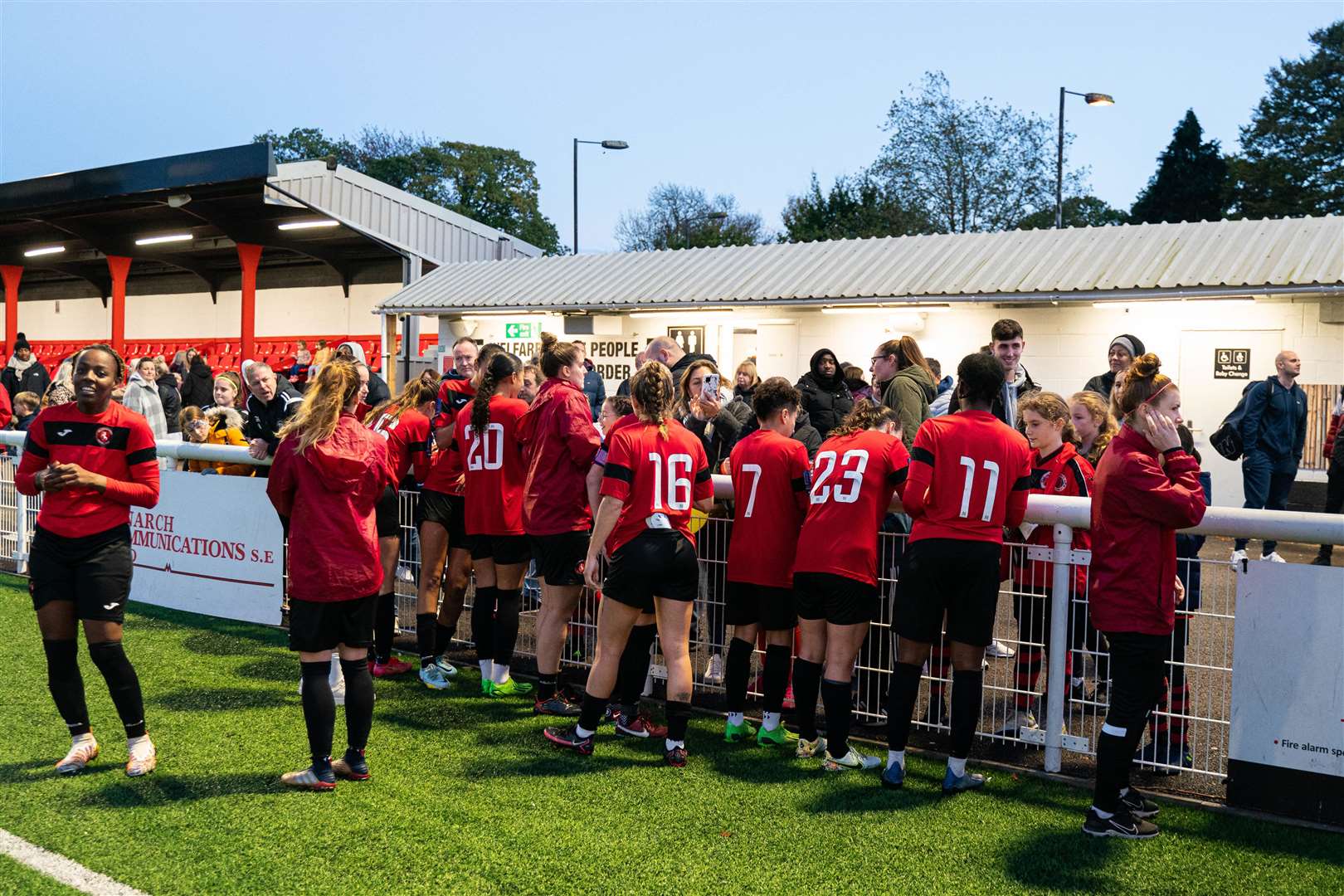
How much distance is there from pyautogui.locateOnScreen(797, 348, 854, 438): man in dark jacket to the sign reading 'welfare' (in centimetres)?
372

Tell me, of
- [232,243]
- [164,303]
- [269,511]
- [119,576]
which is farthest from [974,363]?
[164,303]

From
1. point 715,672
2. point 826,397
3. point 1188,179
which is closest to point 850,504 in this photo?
point 715,672

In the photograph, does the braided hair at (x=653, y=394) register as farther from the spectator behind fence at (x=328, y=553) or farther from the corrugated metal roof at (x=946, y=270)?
the corrugated metal roof at (x=946, y=270)

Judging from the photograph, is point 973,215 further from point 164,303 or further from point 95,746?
point 95,746

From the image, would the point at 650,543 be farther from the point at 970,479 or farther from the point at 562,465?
the point at 970,479

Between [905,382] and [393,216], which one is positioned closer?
[905,382]

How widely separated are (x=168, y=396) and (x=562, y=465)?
9.48m

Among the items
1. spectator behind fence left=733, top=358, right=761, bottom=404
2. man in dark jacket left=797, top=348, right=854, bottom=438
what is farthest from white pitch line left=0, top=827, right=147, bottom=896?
spectator behind fence left=733, top=358, right=761, bottom=404

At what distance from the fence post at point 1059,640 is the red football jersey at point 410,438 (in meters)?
3.65

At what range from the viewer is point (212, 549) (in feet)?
26.7

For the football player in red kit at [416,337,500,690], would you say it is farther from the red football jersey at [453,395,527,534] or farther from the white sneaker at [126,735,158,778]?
the white sneaker at [126,735,158,778]

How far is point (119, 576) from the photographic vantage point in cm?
499

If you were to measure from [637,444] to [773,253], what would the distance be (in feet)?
45.0

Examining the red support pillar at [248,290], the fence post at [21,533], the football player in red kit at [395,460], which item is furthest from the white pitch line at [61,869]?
the red support pillar at [248,290]
